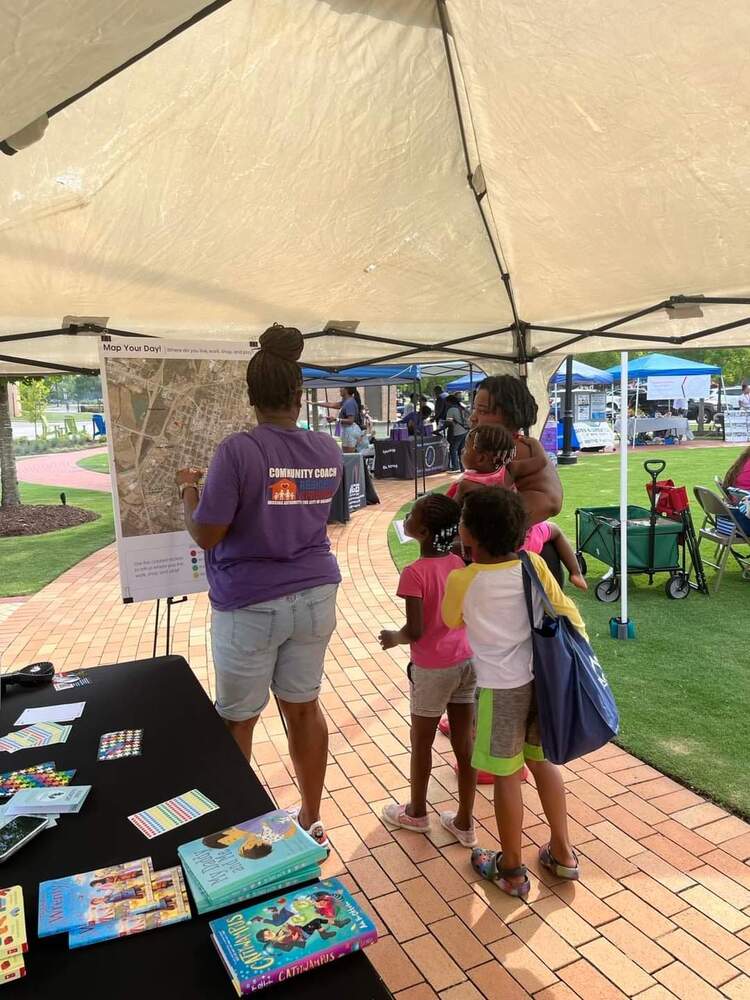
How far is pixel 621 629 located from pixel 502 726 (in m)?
3.31

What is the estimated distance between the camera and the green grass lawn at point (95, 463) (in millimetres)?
22328

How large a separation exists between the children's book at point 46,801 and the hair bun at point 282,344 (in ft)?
4.83

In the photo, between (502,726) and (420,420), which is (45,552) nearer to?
(420,420)

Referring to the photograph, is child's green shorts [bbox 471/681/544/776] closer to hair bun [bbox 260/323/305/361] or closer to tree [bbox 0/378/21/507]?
hair bun [bbox 260/323/305/361]

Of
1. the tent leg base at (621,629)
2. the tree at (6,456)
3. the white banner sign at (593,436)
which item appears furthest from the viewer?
the white banner sign at (593,436)

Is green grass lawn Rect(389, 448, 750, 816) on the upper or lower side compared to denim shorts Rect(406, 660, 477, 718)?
lower

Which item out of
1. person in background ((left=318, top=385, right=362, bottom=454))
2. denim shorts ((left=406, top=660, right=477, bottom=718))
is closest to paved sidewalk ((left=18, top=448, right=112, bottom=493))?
person in background ((left=318, top=385, right=362, bottom=454))

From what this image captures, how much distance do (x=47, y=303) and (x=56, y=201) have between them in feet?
2.95

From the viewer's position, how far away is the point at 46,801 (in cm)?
163

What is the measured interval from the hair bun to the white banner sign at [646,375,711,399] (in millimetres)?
23091

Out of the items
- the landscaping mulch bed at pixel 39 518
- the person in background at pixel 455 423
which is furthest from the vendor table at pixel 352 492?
the landscaping mulch bed at pixel 39 518

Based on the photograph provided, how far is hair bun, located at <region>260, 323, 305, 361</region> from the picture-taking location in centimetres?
239

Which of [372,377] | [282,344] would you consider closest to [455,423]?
[372,377]

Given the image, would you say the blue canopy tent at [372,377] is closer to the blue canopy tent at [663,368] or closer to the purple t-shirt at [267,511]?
the blue canopy tent at [663,368]
